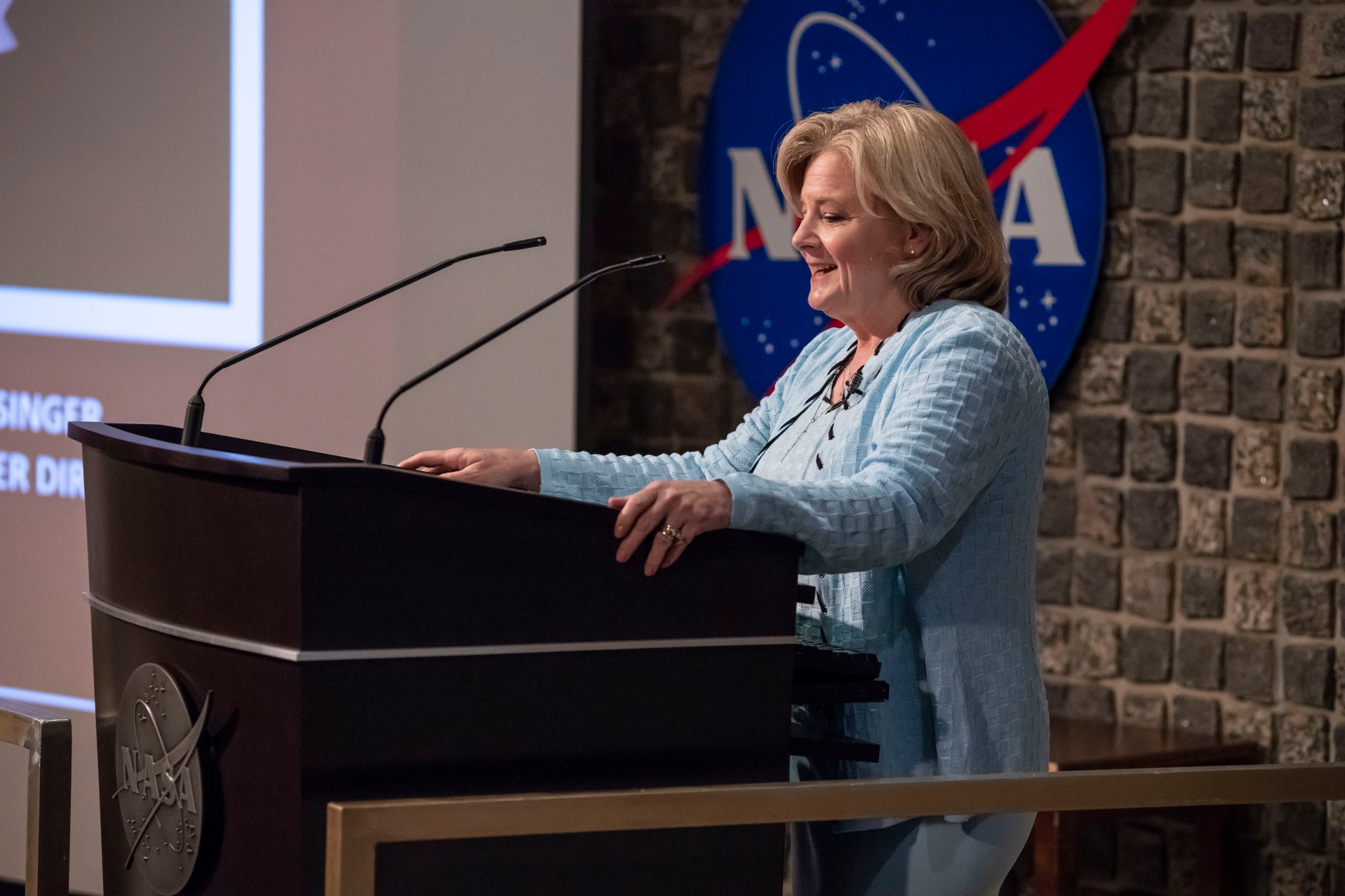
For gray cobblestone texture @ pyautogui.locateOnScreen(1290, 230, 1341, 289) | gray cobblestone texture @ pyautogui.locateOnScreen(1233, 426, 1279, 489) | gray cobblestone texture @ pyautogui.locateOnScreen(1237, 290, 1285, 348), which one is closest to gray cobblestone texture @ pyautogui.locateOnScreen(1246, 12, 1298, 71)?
gray cobblestone texture @ pyautogui.locateOnScreen(1290, 230, 1341, 289)

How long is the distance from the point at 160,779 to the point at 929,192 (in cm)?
98

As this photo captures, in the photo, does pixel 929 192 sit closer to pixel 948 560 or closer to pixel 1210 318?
pixel 948 560

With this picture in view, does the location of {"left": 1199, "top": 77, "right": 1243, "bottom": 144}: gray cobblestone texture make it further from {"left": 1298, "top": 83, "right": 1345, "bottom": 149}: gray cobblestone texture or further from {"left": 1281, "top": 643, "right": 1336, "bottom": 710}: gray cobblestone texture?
{"left": 1281, "top": 643, "right": 1336, "bottom": 710}: gray cobblestone texture

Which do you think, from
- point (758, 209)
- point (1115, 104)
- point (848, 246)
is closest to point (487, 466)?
point (848, 246)

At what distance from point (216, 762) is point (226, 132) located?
2658 mm

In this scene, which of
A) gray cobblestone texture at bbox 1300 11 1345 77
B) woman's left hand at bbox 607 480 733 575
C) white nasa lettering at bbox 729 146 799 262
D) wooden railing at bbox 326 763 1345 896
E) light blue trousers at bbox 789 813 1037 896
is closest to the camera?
wooden railing at bbox 326 763 1345 896

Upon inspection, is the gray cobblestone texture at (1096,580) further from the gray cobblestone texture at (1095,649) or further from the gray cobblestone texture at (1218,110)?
the gray cobblestone texture at (1218,110)

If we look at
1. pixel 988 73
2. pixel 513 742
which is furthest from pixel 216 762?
pixel 988 73

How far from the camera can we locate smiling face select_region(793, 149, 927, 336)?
1.78m

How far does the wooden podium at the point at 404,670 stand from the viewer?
129 cm

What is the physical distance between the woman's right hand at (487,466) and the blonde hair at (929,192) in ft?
1.56

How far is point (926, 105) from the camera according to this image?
12.4ft

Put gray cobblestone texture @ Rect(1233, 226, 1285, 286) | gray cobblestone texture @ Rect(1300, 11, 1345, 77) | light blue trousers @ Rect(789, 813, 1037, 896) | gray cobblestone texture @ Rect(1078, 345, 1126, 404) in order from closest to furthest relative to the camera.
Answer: light blue trousers @ Rect(789, 813, 1037, 896)
gray cobblestone texture @ Rect(1300, 11, 1345, 77)
gray cobblestone texture @ Rect(1233, 226, 1285, 286)
gray cobblestone texture @ Rect(1078, 345, 1126, 404)

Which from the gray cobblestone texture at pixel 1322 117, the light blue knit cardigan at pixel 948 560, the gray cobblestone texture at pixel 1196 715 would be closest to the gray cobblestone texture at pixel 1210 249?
the gray cobblestone texture at pixel 1322 117
